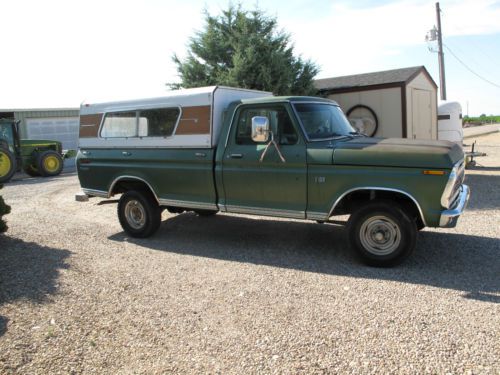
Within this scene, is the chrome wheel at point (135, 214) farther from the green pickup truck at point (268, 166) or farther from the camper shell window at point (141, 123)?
the camper shell window at point (141, 123)

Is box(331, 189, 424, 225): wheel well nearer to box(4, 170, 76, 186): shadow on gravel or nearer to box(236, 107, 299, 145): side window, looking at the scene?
box(236, 107, 299, 145): side window

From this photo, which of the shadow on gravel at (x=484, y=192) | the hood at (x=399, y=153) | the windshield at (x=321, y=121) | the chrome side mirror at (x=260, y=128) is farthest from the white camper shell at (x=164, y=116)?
the shadow on gravel at (x=484, y=192)

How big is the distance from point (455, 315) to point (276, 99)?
132 inches

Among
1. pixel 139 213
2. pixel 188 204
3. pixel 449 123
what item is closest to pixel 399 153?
pixel 188 204

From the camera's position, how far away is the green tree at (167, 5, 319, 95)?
40.7ft

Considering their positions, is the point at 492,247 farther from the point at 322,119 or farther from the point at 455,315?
the point at 322,119

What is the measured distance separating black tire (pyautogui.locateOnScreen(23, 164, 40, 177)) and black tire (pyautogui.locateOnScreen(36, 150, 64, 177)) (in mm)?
436

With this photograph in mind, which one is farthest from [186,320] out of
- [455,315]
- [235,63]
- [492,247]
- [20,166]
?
[20,166]

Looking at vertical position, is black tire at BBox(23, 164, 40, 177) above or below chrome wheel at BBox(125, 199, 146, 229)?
above

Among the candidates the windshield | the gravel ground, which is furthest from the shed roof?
the windshield

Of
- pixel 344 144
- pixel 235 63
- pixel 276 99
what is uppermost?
pixel 235 63

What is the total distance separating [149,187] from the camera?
704cm

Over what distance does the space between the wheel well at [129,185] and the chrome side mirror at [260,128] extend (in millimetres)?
2345

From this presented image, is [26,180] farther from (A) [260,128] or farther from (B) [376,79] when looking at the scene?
(A) [260,128]
